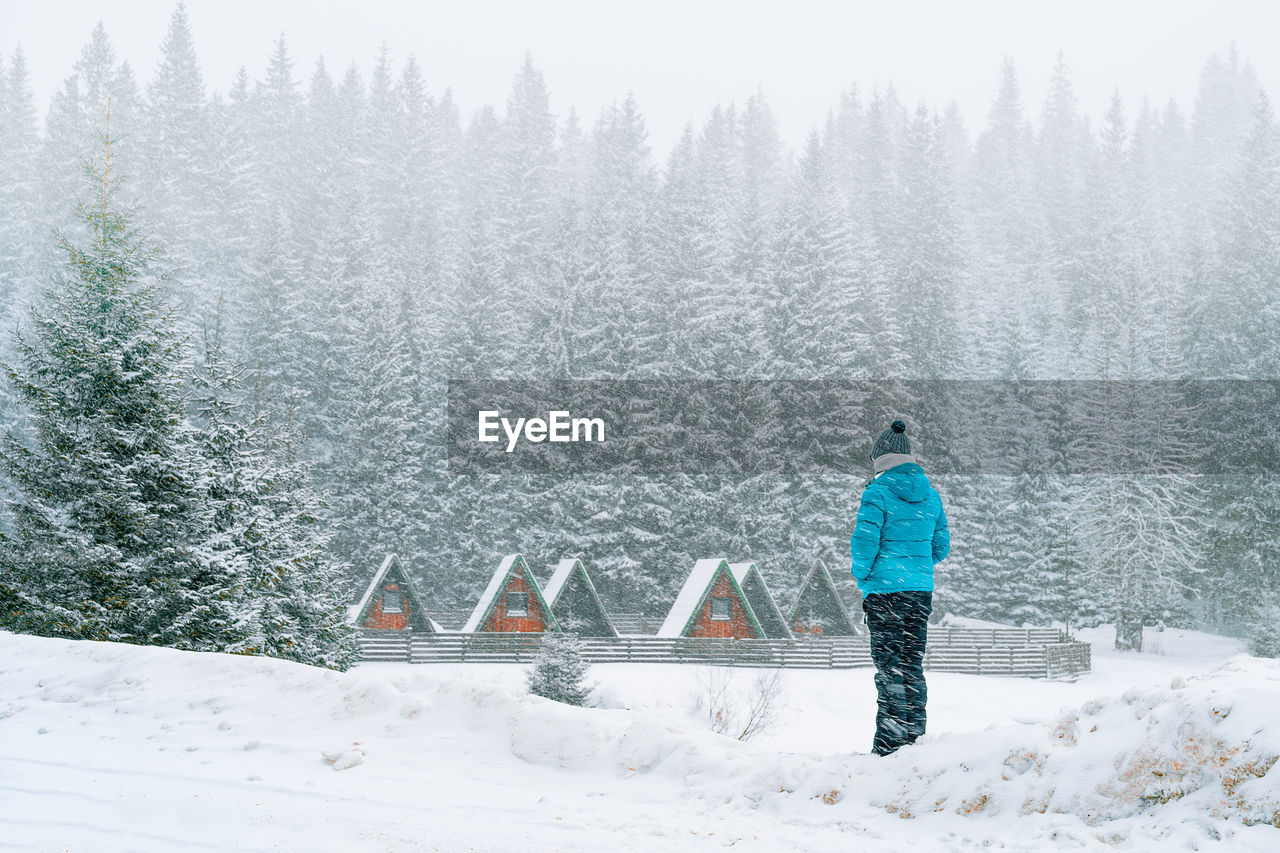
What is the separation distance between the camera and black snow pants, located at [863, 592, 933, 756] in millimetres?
6676

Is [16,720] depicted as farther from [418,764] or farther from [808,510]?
[808,510]

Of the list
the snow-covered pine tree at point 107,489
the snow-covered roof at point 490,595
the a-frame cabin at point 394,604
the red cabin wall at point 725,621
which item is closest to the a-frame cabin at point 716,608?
the red cabin wall at point 725,621

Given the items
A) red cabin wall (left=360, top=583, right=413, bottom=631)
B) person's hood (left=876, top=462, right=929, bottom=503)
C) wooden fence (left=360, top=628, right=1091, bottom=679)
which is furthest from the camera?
red cabin wall (left=360, top=583, right=413, bottom=631)

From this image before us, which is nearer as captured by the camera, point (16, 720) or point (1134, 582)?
point (16, 720)

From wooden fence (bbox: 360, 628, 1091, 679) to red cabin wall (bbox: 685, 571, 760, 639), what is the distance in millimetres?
719

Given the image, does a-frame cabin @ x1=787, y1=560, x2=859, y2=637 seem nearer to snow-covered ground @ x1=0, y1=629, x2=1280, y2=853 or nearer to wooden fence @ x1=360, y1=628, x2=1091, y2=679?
wooden fence @ x1=360, y1=628, x2=1091, y2=679

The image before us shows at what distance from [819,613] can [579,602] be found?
853 centimetres

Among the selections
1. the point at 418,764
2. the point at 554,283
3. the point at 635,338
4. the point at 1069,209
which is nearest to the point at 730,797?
the point at 418,764

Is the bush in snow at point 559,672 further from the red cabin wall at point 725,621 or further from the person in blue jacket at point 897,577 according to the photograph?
the person in blue jacket at point 897,577

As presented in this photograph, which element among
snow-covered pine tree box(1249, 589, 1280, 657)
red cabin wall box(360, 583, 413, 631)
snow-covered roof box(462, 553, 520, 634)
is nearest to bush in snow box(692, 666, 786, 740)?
snow-covered roof box(462, 553, 520, 634)

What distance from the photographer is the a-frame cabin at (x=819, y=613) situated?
110 ft

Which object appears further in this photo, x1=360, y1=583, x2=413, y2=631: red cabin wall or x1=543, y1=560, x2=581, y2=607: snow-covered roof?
x1=360, y1=583, x2=413, y2=631: red cabin wall

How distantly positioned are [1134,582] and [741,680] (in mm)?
20531

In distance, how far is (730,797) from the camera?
244 inches
